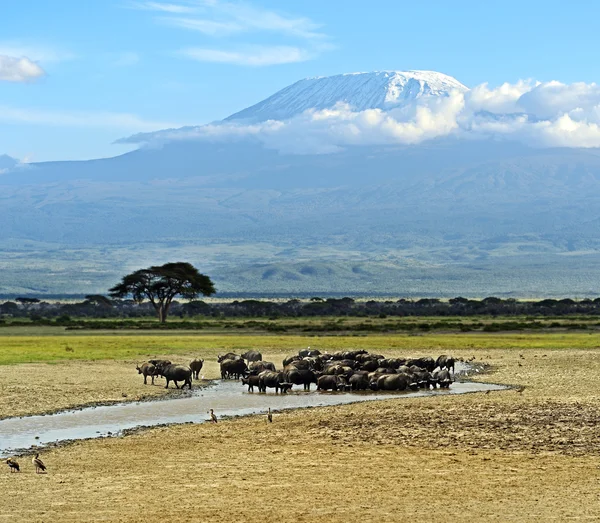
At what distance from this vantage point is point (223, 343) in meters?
51.5

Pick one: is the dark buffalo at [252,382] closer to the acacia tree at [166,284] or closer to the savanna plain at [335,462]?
the savanna plain at [335,462]

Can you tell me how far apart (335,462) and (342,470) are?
75 cm

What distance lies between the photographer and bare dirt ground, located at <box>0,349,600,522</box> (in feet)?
46.2

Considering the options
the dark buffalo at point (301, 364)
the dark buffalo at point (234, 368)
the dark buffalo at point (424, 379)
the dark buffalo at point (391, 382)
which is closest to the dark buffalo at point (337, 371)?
the dark buffalo at point (301, 364)

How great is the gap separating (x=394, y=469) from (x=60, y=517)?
17.8ft

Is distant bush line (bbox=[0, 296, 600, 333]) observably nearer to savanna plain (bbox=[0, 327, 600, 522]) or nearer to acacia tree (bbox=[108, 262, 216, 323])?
acacia tree (bbox=[108, 262, 216, 323])

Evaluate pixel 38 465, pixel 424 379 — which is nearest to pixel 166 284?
pixel 424 379

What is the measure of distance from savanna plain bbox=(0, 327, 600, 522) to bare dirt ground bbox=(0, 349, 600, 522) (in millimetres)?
29

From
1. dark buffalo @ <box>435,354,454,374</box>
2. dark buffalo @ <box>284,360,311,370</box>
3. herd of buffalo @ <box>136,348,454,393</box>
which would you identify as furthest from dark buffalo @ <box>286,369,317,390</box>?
dark buffalo @ <box>435,354,454,374</box>

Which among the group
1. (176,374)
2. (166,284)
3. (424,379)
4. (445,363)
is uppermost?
(166,284)

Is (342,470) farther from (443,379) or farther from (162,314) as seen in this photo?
(162,314)

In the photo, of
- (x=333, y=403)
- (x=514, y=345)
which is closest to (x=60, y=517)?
(x=333, y=403)

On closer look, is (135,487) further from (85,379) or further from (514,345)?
(514,345)

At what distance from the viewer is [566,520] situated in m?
13.2
